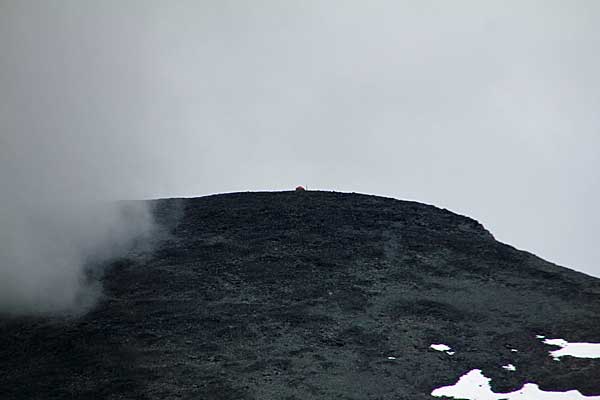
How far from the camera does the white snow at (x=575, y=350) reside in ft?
110

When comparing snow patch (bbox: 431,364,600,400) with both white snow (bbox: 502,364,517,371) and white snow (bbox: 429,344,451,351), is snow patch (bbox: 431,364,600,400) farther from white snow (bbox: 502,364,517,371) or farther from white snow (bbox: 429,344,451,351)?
white snow (bbox: 429,344,451,351)

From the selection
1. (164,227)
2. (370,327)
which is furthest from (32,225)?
(370,327)

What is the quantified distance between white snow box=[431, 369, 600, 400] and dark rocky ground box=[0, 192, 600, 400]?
40 cm

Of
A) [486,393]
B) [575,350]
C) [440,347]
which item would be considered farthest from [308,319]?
[575,350]

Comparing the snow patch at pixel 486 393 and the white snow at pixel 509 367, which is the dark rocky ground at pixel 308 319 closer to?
the white snow at pixel 509 367

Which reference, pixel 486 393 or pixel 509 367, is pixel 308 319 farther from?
pixel 486 393

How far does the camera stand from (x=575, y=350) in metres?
34.1

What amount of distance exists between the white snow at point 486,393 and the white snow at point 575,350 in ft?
10.4

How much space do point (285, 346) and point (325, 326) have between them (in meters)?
2.86

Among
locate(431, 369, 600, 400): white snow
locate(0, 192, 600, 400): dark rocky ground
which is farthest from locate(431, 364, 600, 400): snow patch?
locate(0, 192, 600, 400): dark rocky ground

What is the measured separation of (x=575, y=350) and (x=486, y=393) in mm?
5176

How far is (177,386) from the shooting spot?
31.5 meters

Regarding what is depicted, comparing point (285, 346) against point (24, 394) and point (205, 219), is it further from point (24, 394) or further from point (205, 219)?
point (205, 219)

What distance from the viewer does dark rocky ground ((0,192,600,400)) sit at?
32000 mm
